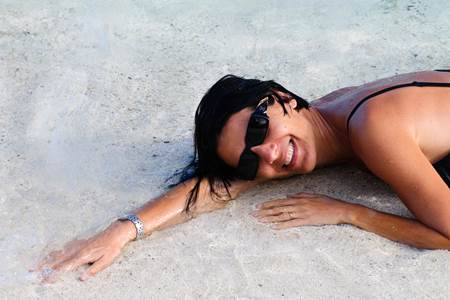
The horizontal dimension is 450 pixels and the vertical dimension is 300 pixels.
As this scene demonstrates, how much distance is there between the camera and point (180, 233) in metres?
3.03

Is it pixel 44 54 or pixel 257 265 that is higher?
pixel 44 54

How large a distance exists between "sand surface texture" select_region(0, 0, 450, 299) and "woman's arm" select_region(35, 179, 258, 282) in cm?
4

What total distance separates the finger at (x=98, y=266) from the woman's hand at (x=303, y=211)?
0.63m

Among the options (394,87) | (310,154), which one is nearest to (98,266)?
(310,154)

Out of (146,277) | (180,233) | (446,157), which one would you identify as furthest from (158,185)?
(446,157)

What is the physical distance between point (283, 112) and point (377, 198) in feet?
1.91

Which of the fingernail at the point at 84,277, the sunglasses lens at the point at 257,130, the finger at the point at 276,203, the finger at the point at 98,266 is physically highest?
the sunglasses lens at the point at 257,130

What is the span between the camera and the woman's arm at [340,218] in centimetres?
285

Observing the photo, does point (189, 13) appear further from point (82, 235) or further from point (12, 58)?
point (82, 235)

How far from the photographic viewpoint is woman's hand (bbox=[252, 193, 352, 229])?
3.01 metres

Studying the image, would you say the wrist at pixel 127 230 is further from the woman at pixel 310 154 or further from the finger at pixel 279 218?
the finger at pixel 279 218

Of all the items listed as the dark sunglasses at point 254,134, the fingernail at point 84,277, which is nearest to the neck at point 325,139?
the dark sunglasses at point 254,134

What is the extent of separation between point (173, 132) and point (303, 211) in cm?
94

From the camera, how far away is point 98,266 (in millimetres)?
2846
